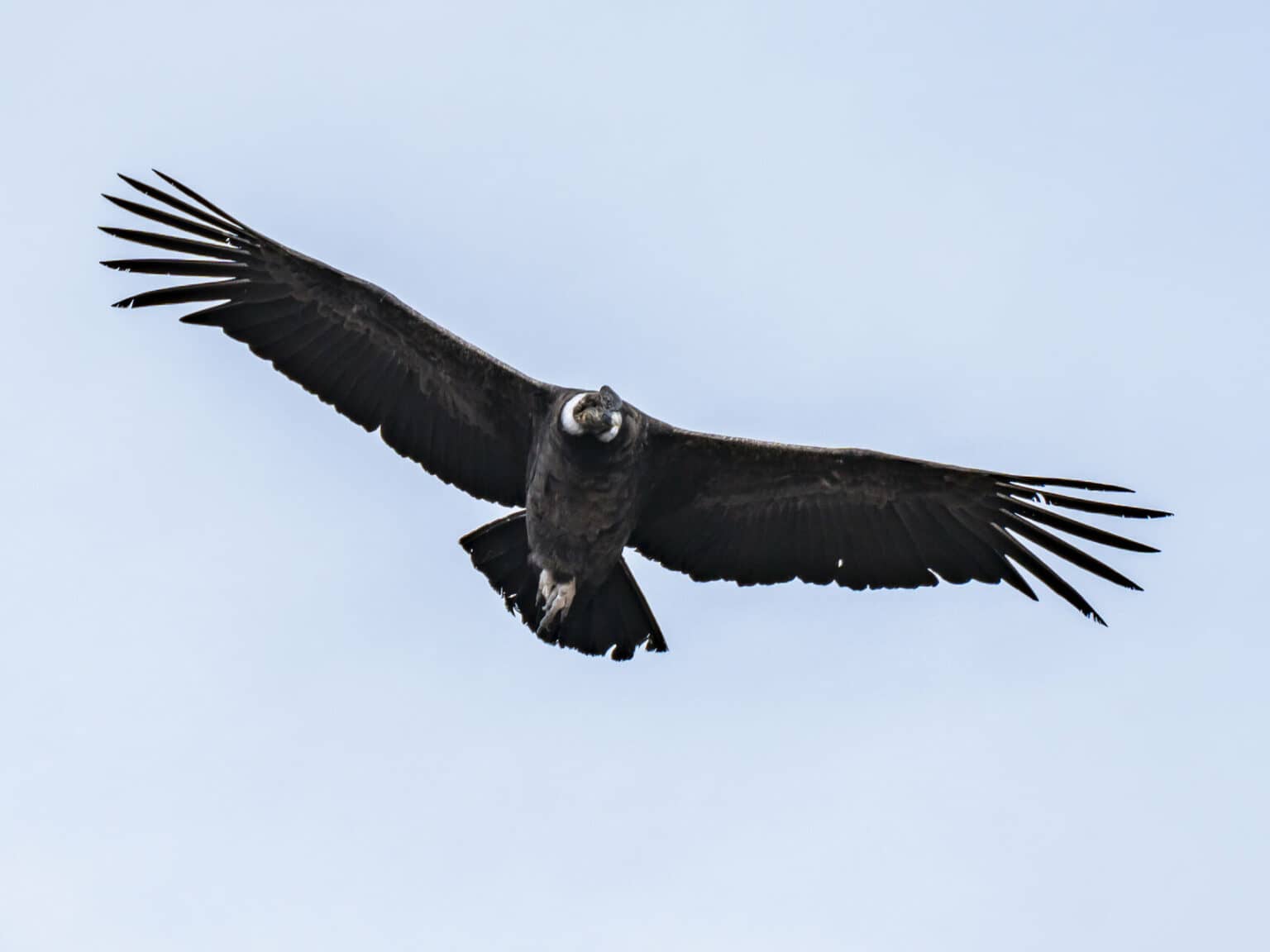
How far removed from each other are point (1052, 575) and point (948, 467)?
1088 millimetres

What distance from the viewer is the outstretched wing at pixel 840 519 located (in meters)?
13.6

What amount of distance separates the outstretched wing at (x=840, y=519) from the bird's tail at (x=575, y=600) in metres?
0.47

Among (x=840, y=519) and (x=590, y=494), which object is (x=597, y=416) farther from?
(x=840, y=519)

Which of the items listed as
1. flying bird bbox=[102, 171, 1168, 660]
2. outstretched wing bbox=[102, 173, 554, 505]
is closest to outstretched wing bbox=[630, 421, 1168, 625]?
flying bird bbox=[102, 171, 1168, 660]

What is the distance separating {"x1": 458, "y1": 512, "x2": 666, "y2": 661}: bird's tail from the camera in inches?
549

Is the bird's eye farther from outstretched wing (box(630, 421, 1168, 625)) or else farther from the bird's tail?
the bird's tail

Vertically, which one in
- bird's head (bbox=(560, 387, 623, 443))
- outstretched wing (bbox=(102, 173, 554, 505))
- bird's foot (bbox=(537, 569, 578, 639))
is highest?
outstretched wing (bbox=(102, 173, 554, 505))

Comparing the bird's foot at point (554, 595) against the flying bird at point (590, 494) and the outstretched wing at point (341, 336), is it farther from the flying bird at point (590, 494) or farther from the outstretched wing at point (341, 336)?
the outstretched wing at point (341, 336)

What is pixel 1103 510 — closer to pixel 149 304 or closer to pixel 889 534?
pixel 889 534

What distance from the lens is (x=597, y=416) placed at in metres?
12.8

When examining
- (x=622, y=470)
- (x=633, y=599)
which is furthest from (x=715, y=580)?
(x=622, y=470)

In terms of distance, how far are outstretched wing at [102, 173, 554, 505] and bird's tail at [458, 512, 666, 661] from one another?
60 centimetres

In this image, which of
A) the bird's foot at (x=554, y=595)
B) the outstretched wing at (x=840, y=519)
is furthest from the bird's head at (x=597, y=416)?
the bird's foot at (x=554, y=595)

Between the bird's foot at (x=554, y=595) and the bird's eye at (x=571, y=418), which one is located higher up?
the bird's eye at (x=571, y=418)
